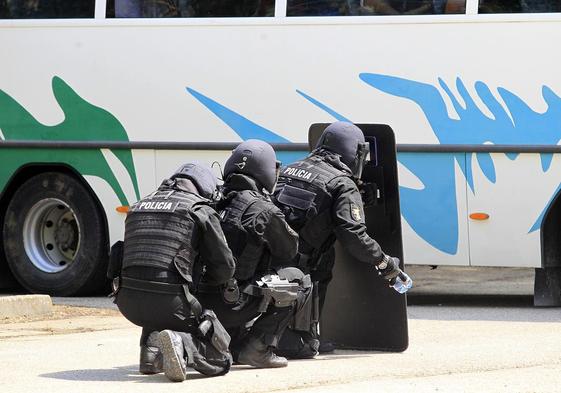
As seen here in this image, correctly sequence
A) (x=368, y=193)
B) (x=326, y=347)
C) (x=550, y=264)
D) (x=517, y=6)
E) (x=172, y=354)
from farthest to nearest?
(x=550, y=264) → (x=517, y=6) → (x=368, y=193) → (x=326, y=347) → (x=172, y=354)

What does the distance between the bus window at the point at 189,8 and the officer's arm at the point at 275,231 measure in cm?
418

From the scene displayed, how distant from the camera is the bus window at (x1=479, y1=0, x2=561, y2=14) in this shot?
11305 mm

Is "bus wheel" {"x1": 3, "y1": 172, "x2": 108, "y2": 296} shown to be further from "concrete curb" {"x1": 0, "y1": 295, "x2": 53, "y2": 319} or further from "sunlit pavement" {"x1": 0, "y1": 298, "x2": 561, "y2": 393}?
"sunlit pavement" {"x1": 0, "y1": 298, "x2": 561, "y2": 393}

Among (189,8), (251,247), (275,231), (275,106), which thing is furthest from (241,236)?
(189,8)

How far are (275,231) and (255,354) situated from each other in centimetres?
72

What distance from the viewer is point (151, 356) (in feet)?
25.8

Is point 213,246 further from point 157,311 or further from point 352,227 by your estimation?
point 352,227

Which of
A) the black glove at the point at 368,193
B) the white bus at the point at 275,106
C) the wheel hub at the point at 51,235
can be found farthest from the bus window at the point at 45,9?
the black glove at the point at 368,193

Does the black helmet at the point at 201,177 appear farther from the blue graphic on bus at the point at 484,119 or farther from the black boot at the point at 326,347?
the blue graphic on bus at the point at 484,119

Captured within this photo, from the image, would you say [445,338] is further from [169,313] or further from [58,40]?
[58,40]

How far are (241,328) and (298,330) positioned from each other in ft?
1.74

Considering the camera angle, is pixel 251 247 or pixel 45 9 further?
pixel 45 9

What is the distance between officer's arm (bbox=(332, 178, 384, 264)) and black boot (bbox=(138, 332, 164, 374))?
1375mm

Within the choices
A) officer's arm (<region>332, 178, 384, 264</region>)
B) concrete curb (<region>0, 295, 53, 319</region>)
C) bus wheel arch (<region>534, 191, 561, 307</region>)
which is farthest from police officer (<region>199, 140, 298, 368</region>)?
bus wheel arch (<region>534, 191, 561, 307</region>)
